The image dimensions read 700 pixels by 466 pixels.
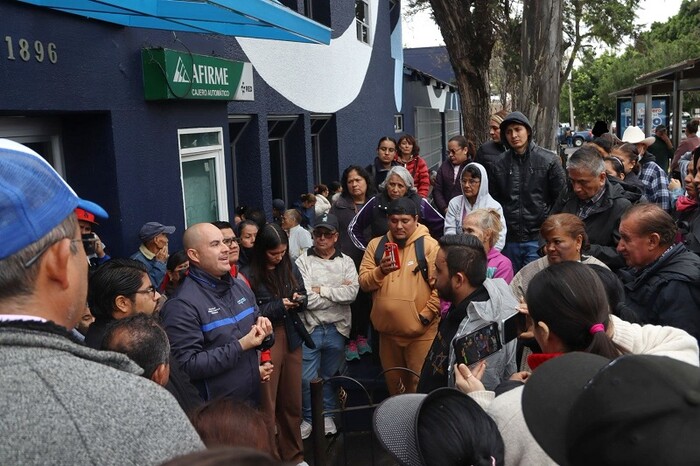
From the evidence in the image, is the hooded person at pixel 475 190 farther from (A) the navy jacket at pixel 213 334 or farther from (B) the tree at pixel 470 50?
(B) the tree at pixel 470 50

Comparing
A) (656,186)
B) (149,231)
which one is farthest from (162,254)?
(656,186)

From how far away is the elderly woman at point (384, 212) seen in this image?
5988 mm

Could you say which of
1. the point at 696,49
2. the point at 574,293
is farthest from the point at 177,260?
the point at 696,49

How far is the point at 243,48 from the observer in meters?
8.02

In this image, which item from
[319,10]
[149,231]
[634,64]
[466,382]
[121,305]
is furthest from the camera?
[634,64]

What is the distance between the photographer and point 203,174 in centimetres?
723

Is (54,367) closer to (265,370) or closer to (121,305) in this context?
(121,305)

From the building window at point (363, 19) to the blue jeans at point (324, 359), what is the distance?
997 centimetres

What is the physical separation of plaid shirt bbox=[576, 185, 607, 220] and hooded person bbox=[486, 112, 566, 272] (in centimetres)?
102

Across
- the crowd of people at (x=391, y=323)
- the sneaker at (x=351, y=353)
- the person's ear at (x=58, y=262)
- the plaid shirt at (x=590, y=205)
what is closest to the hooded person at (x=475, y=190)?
the crowd of people at (x=391, y=323)

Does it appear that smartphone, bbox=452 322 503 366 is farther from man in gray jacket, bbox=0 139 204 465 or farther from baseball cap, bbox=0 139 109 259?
baseball cap, bbox=0 139 109 259

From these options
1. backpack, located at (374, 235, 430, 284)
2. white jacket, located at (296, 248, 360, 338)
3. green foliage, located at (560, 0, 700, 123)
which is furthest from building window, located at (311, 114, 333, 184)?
green foliage, located at (560, 0, 700, 123)

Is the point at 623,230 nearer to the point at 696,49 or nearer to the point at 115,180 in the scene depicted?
the point at 115,180

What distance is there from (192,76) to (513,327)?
4.12 meters
